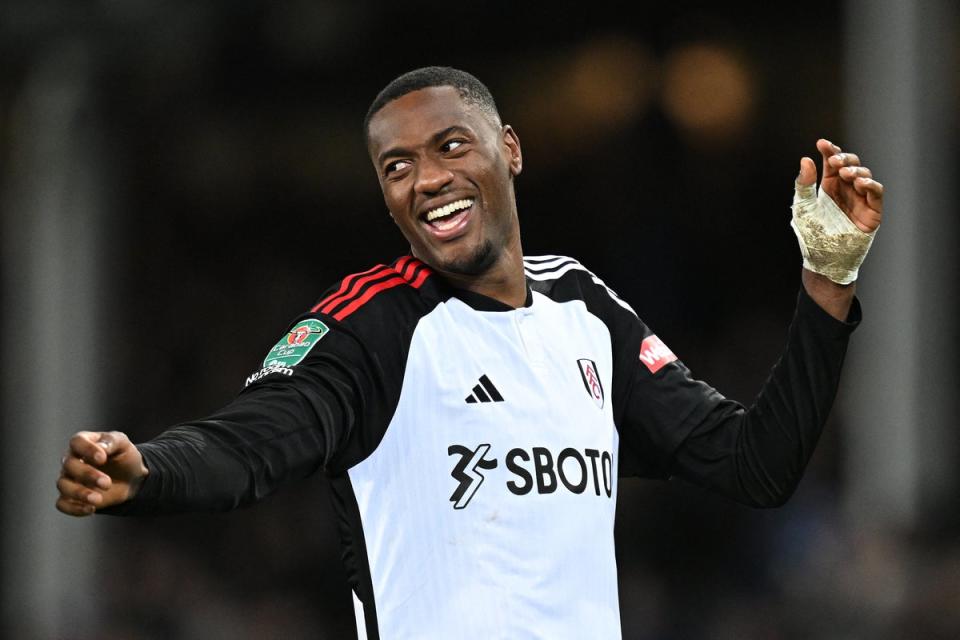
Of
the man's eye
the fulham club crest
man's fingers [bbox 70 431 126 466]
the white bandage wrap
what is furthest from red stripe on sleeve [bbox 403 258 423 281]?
man's fingers [bbox 70 431 126 466]

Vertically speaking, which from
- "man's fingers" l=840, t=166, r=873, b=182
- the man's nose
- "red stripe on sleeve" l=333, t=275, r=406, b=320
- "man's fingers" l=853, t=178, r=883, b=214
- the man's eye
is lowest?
"red stripe on sleeve" l=333, t=275, r=406, b=320

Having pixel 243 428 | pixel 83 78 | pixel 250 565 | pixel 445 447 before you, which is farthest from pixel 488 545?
pixel 250 565

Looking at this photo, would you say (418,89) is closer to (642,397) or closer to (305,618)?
(642,397)

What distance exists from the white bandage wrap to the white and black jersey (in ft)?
0.35

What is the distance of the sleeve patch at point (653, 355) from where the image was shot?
3988mm

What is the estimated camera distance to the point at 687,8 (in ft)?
34.2

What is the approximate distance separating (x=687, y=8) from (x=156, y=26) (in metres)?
3.70

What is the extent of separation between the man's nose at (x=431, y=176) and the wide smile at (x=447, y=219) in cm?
6

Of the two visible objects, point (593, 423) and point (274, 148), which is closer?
point (593, 423)

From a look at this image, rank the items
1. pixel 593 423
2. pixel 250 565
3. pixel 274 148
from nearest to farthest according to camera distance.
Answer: pixel 593 423 < pixel 250 565 < pixel 274 148

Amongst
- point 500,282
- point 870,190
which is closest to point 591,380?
point 500,282

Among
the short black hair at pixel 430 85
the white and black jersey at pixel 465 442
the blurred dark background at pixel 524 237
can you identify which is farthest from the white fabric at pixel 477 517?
the blurred dark background at pixel 524 237

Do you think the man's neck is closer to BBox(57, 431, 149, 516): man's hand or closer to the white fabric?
the white fabric

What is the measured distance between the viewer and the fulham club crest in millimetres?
3768
